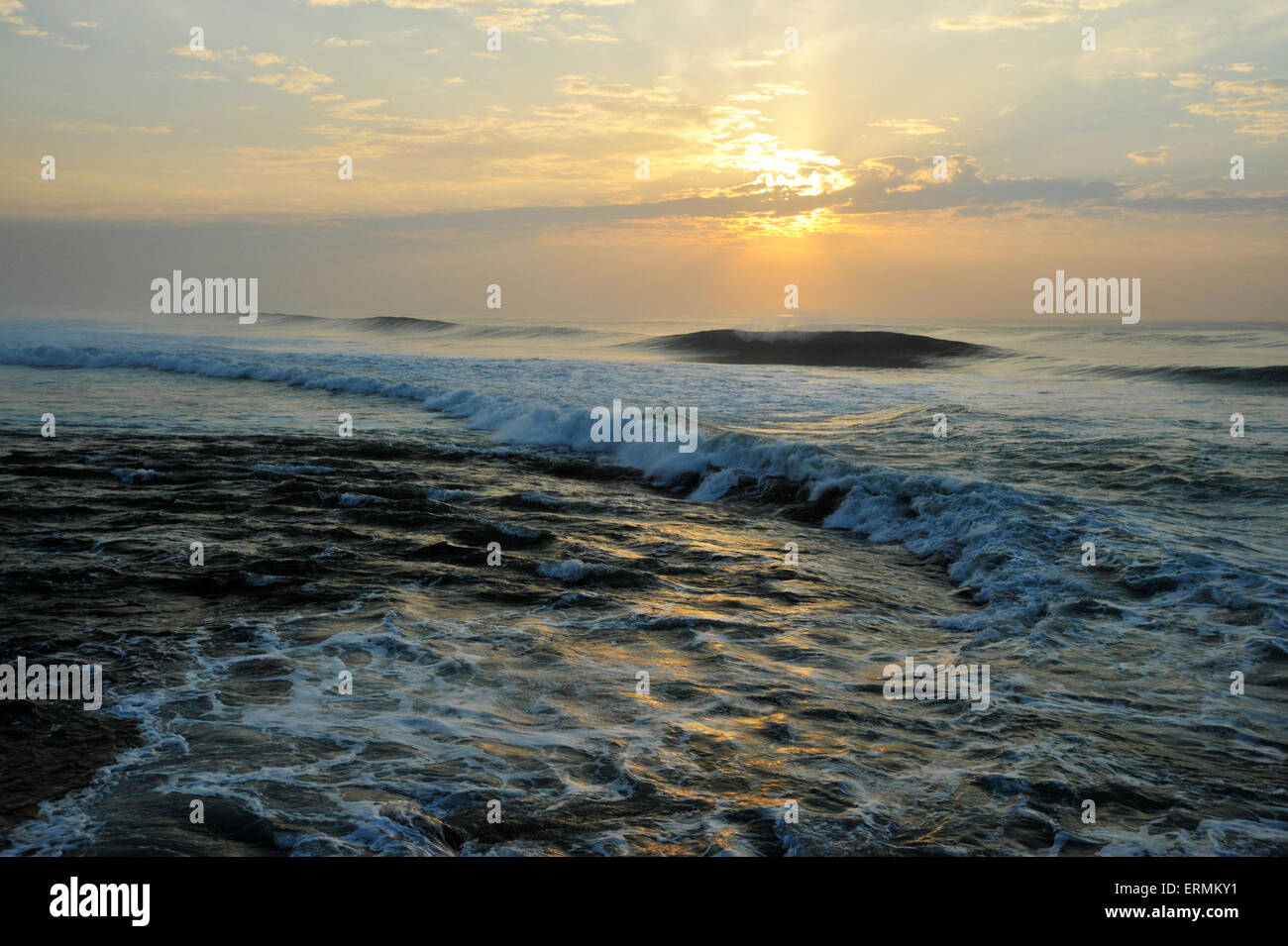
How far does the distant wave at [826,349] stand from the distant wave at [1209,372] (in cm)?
1041

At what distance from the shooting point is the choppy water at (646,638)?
4.70 meters

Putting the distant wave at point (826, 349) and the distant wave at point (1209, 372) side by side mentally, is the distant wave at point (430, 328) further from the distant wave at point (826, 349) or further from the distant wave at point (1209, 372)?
the distant wave at point (1209, 372)

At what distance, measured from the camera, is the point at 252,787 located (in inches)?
188

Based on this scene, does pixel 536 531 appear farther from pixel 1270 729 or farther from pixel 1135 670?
pixel 1270 729

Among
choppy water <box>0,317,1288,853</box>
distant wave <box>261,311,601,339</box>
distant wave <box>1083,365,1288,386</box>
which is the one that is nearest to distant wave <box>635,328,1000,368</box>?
distant wave <box>1083,365,1288,386</box>

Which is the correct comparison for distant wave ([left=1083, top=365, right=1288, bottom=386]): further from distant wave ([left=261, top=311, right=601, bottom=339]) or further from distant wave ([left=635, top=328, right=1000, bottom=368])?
distant wave ([left=261, top=311, right=601, bottom=339])

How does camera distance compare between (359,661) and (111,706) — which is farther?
(359,661)

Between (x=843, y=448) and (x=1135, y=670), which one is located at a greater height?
(x=843, y=448)

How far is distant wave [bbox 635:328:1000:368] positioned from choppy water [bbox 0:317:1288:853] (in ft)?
89.7

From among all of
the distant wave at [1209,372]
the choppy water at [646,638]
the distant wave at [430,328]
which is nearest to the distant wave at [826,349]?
the distant wave at [1209,372]

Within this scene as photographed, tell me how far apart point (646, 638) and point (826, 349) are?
42.8 metres
